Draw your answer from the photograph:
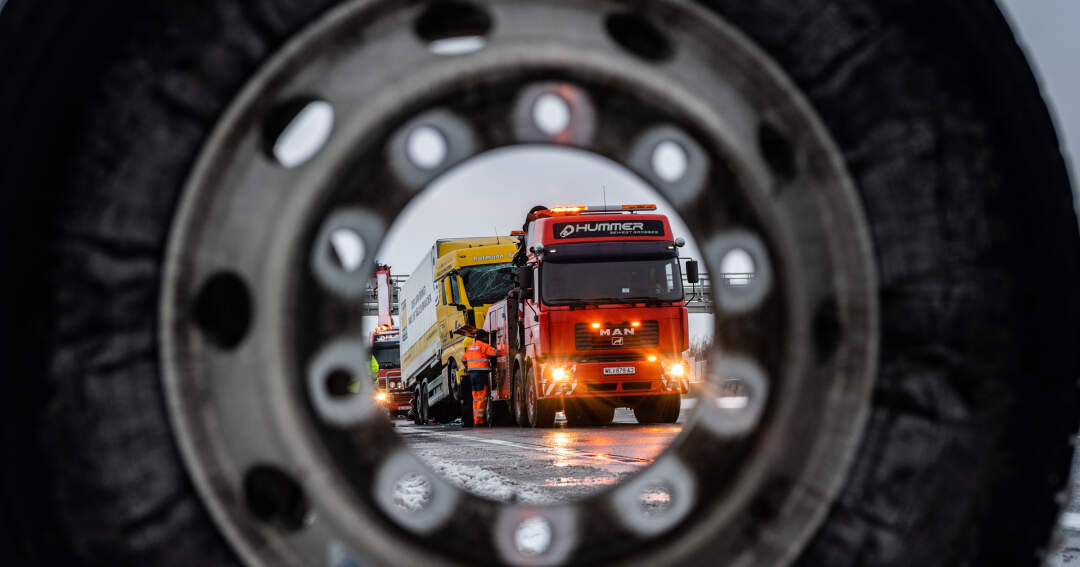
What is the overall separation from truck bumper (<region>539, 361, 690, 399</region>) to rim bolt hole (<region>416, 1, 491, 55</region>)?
11.3 m

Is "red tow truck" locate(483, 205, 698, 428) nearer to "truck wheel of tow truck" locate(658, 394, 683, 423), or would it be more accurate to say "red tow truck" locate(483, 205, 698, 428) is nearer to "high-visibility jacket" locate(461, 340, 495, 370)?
"truck wheel of tow truck" locate(658, 394, 683, 423)

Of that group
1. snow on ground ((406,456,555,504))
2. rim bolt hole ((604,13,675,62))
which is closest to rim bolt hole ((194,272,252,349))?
rim bolt hole ((604,13,675,62))

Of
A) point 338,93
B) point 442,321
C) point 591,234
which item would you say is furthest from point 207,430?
point 442,321

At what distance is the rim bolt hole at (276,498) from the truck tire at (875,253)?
0.05 m

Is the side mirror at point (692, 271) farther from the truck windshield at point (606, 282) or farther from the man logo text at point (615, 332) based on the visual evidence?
the man logo text at point (615, 332)

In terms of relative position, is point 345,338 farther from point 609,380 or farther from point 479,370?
point 479,370

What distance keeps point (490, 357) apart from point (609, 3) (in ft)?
48.3

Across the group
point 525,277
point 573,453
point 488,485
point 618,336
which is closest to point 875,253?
point 488,485

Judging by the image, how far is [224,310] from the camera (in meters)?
1.03

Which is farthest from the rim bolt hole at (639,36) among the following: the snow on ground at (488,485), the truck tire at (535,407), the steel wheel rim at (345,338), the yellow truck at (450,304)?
the yellow truck at (450,304)

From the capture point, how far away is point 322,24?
40.3 inches

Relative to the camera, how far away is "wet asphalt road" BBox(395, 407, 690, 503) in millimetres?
4688

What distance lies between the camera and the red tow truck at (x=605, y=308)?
1230 centimetres

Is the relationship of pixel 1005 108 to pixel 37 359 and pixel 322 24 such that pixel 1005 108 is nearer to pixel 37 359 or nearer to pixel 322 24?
pixel 322 24
